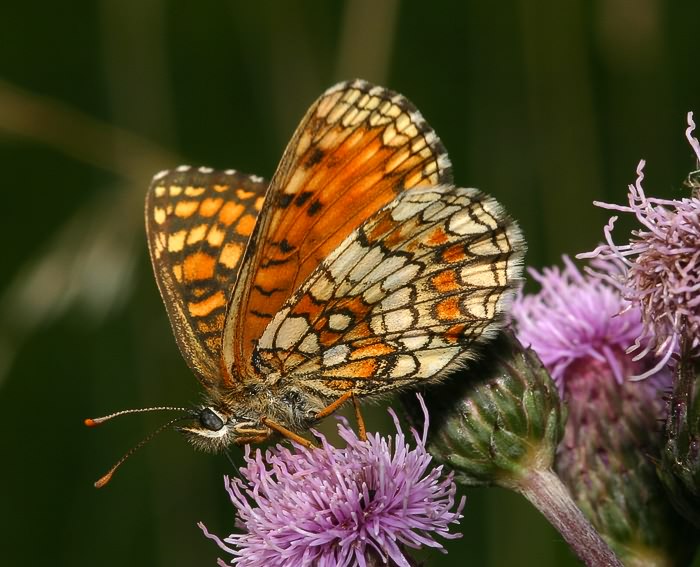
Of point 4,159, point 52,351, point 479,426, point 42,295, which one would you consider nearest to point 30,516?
point 52,351

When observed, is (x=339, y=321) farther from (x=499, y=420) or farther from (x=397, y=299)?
(x=499, y=420)

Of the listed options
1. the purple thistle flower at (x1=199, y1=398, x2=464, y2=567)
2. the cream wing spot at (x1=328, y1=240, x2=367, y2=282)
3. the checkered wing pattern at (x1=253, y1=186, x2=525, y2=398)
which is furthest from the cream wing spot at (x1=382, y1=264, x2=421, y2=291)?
the purple thistle flower at (x1=199, y1=398, x2=464, y2=567)

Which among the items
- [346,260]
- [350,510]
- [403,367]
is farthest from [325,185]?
[350,510]

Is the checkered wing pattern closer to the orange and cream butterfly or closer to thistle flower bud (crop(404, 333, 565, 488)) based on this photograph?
the orange and cream butterfly

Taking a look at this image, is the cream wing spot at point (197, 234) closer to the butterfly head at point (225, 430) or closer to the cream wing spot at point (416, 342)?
the butterfly head at point (225, 430)

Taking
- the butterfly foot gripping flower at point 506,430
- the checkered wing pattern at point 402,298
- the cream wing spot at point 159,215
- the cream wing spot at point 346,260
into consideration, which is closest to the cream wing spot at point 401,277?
the checkered wing pattern at point 402,298

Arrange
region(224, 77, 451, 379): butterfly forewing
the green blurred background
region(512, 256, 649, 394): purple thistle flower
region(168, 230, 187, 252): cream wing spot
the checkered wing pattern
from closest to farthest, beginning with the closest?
1. the checkered wing pattern
2. region(224, 77, 451, 379): butterfly forewing
3. region(512, 256, 649, 394): purple thistle flower
4. region(168, 230, 187, 252): cream wing spot
5. the green blurred background

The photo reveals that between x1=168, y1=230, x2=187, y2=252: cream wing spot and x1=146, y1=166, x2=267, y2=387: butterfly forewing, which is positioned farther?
x1=168, y1=230, x2=187, y2=252: cream wing spot
